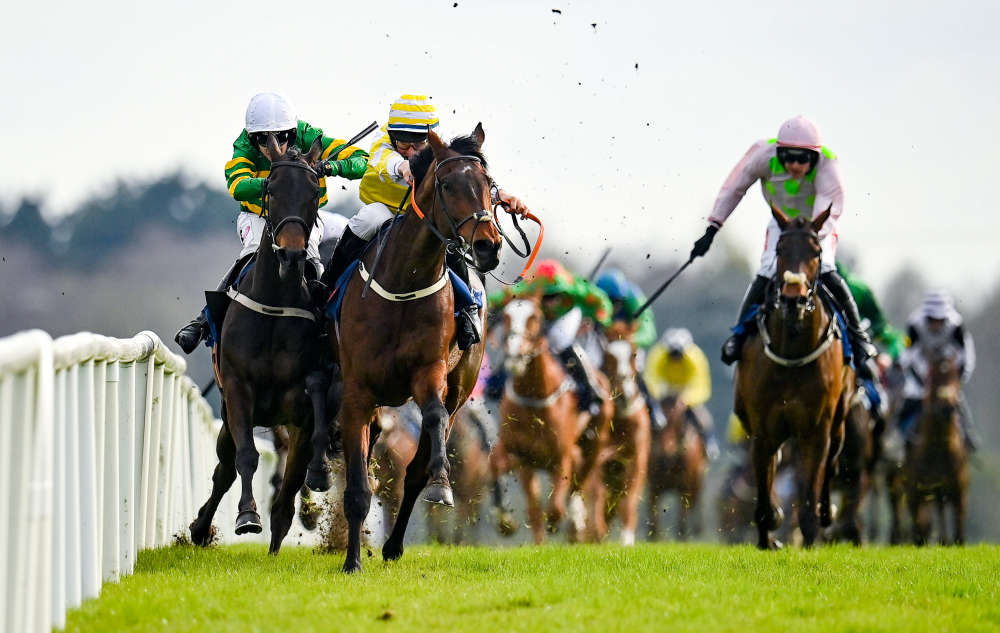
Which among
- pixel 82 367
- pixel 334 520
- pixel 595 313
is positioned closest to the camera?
pixel 82 367

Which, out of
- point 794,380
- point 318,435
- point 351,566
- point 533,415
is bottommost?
point 351,566

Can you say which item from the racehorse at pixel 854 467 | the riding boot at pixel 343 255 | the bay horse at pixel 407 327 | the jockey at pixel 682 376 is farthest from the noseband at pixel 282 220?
the jockey at pixel 682 376

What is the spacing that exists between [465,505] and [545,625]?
950 centimetres

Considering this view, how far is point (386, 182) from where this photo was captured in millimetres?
8914

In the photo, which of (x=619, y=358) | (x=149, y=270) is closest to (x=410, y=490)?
(x=619, y=358)

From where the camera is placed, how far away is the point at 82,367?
638 centimetres

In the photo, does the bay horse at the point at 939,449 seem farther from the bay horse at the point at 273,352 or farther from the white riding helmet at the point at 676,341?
the bay horse at the point at 273,352

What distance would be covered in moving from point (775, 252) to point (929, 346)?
6990mm

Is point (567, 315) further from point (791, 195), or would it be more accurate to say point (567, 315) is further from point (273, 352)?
point (273, 352)

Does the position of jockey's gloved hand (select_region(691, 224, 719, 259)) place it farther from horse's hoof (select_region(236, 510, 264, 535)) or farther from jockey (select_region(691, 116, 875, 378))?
horse's hoof (select_region(236, 510, 264, 535))

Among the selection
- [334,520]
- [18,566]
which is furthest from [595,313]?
[18,566]

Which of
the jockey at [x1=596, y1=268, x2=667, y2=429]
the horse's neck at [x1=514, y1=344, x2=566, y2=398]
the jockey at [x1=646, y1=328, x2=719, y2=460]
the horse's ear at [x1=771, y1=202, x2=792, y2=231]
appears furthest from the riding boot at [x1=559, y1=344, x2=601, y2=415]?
the horse's ear at [x1=771, y1=202, x2=792, y2=231]

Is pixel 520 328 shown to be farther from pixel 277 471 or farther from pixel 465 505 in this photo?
pixel 277 471

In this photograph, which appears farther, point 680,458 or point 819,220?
point 680,458
